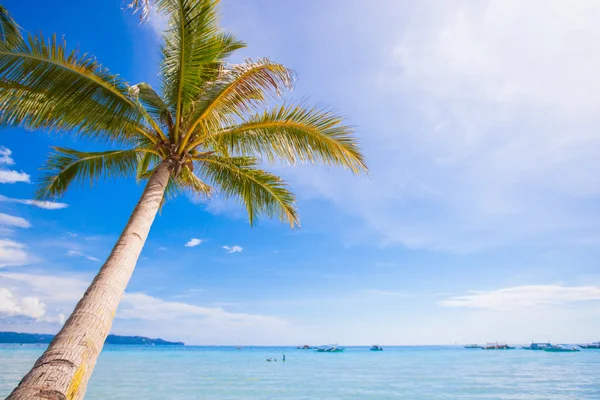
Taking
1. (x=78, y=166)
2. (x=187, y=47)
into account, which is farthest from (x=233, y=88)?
(x=78, y=166)

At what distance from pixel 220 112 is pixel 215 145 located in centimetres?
63

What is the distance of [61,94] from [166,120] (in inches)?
62.2

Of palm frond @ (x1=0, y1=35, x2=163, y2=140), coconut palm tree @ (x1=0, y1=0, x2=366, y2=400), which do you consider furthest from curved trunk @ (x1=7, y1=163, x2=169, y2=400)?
palm frond @ (x1=0, y1=35, x2=163, y2=140)

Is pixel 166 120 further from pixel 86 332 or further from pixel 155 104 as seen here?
pixel 86 332

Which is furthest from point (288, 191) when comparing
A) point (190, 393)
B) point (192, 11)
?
point (190, 393)

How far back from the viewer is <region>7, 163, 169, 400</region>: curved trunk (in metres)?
2.38

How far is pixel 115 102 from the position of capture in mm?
5484

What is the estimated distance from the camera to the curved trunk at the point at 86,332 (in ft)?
7.80

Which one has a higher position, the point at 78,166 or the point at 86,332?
the point at 78,166

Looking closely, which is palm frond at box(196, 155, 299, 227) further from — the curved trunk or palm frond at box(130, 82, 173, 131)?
the curved trunk

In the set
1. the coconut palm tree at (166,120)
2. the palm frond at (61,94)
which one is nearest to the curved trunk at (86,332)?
the coconut palm tree at (166,120)

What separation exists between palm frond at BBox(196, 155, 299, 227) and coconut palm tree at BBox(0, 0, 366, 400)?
0.03 meters

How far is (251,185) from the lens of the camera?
777 cm

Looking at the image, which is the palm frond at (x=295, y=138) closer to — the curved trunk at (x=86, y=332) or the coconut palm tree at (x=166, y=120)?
the coconut palm tree at (x=166, y=120)
